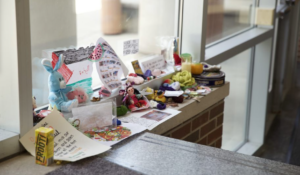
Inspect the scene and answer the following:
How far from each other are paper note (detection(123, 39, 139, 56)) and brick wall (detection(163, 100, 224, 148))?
0.49 metres

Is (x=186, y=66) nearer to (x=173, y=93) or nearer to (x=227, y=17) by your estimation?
(x=173, y=93)

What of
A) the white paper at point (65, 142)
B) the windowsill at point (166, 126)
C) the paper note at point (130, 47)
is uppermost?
the paper note at point (130, 47)

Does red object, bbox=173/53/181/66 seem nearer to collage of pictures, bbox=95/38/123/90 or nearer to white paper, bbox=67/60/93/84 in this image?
collage of pictures, bbox=95/38/123/90

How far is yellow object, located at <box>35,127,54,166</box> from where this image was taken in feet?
4.44

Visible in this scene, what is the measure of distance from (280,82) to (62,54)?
4.22 m

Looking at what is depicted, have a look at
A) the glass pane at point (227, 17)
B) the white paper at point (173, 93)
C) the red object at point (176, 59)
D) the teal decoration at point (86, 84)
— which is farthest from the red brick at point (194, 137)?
the glass pane at point (227, 17)

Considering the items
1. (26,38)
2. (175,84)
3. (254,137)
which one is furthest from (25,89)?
(254,137)

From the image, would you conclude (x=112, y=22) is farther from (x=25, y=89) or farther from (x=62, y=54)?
(x=25, y=89)

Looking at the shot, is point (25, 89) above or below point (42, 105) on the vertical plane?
above

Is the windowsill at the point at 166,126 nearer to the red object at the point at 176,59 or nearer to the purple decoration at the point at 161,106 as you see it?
the purple decoration at the point at 161,106

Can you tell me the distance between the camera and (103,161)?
1.42 meters

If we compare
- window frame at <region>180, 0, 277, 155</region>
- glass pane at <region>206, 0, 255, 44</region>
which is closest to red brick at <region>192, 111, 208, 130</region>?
window frame at <region>180, 0, 277, 155</region>

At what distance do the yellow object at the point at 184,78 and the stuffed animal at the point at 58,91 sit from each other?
0.77 meters

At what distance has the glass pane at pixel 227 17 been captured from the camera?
3.45 metres
